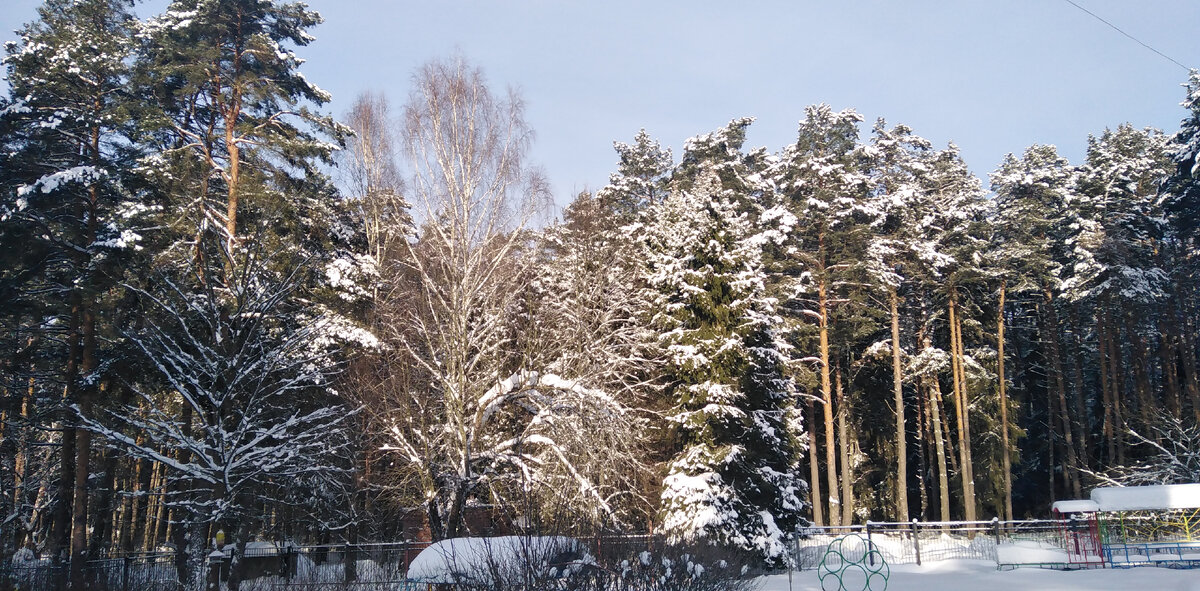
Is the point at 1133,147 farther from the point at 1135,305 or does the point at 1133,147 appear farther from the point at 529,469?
the point at 529,469

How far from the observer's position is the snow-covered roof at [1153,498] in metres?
20.9

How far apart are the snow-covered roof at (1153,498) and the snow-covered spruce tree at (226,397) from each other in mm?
19719

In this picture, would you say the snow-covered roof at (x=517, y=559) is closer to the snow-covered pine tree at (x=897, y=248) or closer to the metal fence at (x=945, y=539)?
the metal fence at (x=945, y=539)

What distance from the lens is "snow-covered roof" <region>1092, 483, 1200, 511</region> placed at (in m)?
20.9

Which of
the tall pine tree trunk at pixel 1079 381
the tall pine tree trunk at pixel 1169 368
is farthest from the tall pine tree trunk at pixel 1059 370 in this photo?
the tall pine tree trunk at pixel 1169 368

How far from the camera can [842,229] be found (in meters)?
32.5

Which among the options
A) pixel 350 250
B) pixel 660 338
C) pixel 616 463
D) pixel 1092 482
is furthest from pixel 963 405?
pixel 350 250

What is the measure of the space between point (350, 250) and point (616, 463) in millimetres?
10046

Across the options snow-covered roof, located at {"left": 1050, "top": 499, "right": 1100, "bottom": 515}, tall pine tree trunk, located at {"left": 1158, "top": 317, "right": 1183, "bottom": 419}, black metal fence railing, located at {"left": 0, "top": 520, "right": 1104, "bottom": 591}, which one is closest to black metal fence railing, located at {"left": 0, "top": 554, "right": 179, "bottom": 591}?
black metal fence railing, located at {"left": 0, "top": 520, "right": 1104, "bottom": 591}

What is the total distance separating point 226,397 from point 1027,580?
17648 mm

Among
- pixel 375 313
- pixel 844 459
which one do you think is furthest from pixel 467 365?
pixel 844 459

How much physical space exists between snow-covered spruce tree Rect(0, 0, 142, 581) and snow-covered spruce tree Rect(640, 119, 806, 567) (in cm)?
1438

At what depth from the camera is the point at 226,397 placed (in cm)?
1456

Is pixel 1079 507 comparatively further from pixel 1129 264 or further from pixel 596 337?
pixel 1129 264
